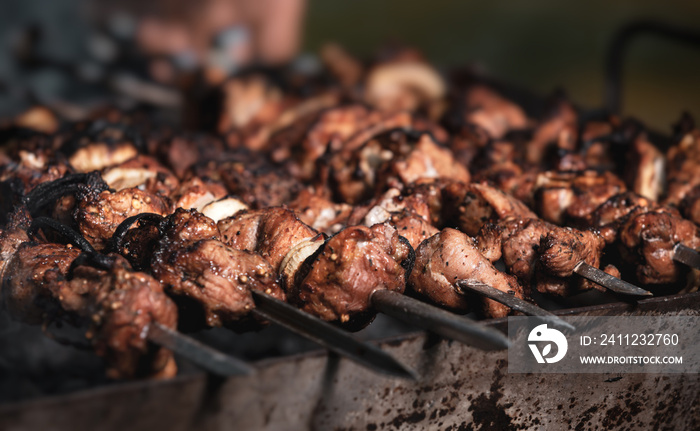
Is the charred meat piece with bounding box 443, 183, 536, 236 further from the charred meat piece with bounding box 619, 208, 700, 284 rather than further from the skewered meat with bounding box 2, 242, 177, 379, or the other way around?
the skewered meat with bounding box 2, 242, 177, 379

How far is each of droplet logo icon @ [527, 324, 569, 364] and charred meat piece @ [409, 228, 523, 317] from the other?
7.7 inches

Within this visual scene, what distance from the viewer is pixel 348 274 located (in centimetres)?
191

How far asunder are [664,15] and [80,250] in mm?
13036

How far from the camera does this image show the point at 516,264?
2303 millimetres

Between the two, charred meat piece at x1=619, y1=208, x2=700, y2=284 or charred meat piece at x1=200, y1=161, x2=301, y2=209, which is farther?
charred meat piece at x1=200, y1=161, x2=301, y2=209

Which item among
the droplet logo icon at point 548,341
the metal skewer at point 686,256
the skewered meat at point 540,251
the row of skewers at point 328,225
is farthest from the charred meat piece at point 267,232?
the metal skewer at point 686,256

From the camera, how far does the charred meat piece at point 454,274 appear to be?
84.5 inches

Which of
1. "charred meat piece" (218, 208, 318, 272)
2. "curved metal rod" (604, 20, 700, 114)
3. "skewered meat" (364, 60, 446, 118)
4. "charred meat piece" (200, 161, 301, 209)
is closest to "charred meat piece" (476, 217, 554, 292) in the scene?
"charred meat piece" (218, 208, 318, 272)

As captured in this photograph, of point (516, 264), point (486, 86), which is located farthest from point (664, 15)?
point (516, 264)

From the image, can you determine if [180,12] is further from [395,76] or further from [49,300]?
[49,300]

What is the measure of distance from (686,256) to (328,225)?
60.1 inches

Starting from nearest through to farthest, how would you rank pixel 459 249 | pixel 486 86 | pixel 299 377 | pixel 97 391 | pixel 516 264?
pixel 97 391 → pixel 299 377 → pixel 459 249 → pixel 516 264 → pixel 486 86

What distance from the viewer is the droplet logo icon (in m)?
1.98

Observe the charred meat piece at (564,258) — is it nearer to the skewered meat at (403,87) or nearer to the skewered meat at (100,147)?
the skewered meat at (100,147)
